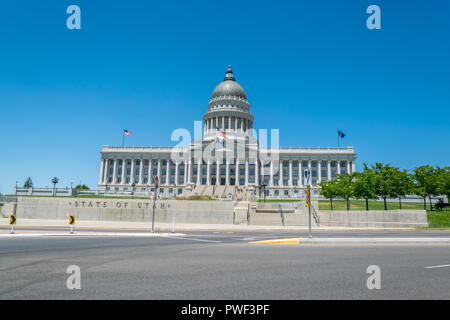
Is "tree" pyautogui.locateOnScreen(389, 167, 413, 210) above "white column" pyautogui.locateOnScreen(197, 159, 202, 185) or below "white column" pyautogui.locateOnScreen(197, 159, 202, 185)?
below

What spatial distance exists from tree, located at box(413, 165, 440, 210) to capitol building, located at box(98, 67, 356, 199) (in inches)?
1765

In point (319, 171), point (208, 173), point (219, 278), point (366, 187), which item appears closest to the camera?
point (219, 278)

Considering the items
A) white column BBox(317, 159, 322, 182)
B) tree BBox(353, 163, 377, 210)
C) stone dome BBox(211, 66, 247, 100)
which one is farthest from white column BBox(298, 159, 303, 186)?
tree BBox(353, 163, 377, 210)

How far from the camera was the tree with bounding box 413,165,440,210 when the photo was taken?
47.3 metres

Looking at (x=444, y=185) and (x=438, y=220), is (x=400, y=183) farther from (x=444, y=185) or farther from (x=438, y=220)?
(x=444, y=185)

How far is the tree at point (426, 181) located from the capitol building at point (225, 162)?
44821 millimetres

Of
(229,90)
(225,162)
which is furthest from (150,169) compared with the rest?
(229,90)

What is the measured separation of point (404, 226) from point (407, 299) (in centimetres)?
3570

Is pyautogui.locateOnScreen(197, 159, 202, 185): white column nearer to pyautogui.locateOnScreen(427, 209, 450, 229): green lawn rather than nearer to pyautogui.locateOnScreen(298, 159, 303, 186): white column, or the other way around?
pyautogui.locateOnScreen(298, 159, 303, 186): white column

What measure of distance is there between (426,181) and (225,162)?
63.2 metres

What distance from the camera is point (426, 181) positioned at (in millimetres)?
48062
